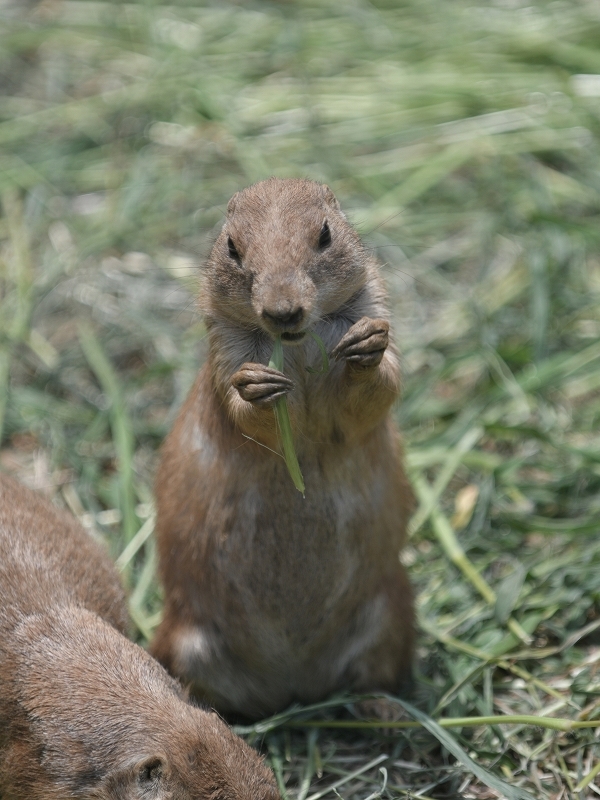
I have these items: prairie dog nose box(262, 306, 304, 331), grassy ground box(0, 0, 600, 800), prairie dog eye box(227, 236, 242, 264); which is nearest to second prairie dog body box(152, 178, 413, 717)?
prairie dog eye box(227, 236, 242, 264)

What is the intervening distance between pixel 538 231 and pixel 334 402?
3.87 m

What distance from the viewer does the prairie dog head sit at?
454 cm

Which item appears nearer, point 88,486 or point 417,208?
point 88,486

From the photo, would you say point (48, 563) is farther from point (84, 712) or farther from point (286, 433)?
point (286, 433)

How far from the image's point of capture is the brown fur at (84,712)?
4.14 m

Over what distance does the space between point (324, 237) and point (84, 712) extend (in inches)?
85.7

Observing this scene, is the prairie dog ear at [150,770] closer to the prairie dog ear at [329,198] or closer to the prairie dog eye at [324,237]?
the prairie dog eye at [324,237]

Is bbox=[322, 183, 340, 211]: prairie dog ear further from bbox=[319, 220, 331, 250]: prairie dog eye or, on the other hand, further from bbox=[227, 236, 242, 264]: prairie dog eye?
bbox=[227, 236, 242, 264]: prairie dog eye

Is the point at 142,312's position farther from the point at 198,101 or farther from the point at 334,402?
the point at 334,402

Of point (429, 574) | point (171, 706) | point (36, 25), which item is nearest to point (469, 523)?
point (429, 574)

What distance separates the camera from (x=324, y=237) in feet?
16.2

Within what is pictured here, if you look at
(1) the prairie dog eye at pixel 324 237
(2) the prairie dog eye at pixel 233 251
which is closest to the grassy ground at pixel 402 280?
(1) the prairie dog eye at pixel 324 237

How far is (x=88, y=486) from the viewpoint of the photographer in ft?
23.1

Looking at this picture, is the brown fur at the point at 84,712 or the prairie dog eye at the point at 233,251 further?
the prairie dog eye at the point at 233,251
